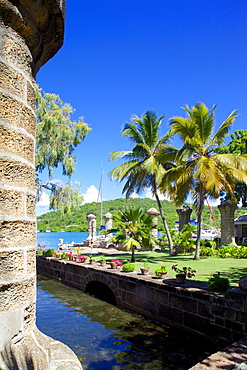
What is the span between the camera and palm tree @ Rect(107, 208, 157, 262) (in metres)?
13.6

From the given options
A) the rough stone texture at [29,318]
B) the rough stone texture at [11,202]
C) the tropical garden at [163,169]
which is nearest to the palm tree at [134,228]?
the tropical garden at [163,169]

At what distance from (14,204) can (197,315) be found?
22.3 ft

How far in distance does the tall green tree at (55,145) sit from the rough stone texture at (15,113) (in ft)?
58.6

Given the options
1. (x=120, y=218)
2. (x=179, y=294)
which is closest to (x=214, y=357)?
(x=179, y=294)

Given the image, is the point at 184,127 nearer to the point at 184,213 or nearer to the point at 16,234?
the point at 184,213

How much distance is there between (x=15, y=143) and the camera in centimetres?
180

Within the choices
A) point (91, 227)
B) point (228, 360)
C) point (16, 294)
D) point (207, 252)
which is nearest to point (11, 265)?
point (16, 294)

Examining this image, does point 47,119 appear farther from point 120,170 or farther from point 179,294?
point 179,294

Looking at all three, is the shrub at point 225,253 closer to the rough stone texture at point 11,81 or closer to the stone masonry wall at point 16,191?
the stone masonry wall at point 16,191

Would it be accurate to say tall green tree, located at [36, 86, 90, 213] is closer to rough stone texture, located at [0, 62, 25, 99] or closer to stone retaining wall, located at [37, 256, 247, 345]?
stone retaining wall, located at [37, 256, 247, 345]

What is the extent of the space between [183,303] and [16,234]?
6950mm

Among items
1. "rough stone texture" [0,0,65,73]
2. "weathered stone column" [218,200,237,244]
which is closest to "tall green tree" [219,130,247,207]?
"weathered stone column" [218,200,237,244]

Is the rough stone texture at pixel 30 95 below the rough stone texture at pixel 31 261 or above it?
above

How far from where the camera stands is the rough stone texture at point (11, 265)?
5.48ft
